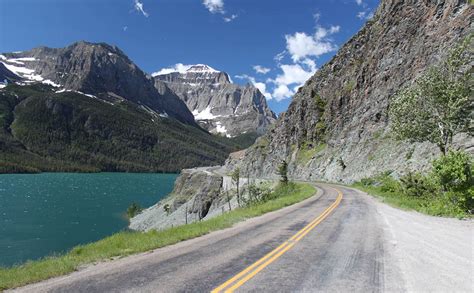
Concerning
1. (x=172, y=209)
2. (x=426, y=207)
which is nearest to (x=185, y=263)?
(x=426, y=207)

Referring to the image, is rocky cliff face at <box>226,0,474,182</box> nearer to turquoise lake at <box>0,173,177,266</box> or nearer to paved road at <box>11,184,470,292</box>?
paved road at <box>11,184,470,292</box>

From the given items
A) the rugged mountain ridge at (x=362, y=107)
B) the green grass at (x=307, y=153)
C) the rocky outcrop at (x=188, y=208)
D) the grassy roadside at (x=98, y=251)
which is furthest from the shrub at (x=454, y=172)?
the green grass at (x=307, y=153)

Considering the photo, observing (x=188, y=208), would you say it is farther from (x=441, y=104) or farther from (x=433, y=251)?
(x=433, y=251)

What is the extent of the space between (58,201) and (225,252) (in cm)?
11352

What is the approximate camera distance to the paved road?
8.69m

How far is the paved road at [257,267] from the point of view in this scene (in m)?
8.69

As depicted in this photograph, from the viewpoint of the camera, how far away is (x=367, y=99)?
79250 mm

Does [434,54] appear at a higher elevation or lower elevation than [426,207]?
higher

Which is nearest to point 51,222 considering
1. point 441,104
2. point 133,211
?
point 133,211

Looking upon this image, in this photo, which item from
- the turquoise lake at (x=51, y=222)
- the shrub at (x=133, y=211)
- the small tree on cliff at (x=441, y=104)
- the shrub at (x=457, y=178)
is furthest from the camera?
the shrub at (x=133, y=211)

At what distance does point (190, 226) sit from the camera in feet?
59.9

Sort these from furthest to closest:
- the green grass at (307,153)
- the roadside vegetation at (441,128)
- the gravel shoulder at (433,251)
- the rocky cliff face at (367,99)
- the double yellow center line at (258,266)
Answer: the green grass at (307,153), the rocky cliff face at (367,99), the roadside vegetation at (441,128), the gravel shoulder at (433,251), the double yellow center line at (258,266)

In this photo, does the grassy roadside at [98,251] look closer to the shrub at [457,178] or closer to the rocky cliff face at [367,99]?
the shrub at [457,178]

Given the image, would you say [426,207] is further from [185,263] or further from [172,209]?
[172,209]
